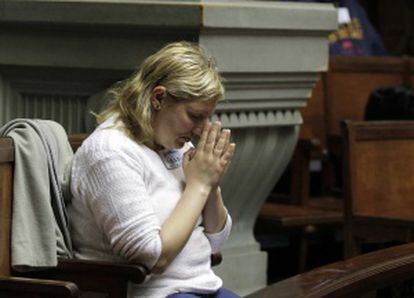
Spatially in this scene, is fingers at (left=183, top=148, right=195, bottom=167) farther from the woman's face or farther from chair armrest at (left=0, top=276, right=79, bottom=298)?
chair armrest at (left=0, top=276, right=79, bottom=298)

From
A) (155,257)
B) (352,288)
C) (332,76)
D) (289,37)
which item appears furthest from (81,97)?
(332,76)

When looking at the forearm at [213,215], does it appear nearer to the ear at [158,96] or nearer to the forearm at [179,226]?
the forearm at [179,226]

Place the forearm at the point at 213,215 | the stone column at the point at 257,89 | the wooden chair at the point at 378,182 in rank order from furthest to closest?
the wooden chair at the point at 378,182 < the stone column at the point at 257,89 < the forearm at the point at 213,215

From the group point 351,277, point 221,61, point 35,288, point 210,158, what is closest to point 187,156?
point 210,158

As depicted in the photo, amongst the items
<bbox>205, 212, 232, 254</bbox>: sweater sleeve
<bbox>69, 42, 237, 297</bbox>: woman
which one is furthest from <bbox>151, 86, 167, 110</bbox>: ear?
<bbox>205, 212, 232, 254</bbox>: sweater sleeve

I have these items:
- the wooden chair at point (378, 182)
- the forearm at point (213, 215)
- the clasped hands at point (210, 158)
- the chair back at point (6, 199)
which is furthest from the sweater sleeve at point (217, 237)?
the wooden chair at point (378, 182)

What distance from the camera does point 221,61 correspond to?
4211 mm

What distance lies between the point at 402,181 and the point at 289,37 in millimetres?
746

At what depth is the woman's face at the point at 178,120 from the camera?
3.18 m

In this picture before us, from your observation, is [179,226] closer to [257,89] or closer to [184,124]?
[184,124]

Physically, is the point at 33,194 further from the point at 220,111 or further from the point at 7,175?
the point at 220,111

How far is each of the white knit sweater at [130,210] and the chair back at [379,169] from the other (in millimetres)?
1432

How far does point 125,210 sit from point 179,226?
130 mm

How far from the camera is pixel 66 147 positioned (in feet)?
10.7
